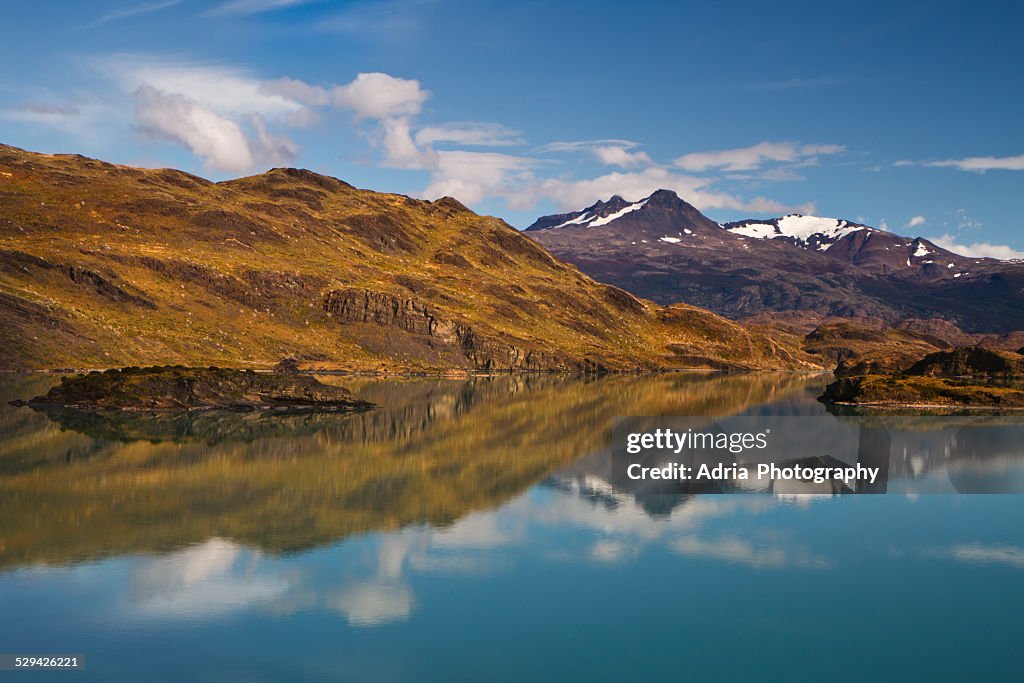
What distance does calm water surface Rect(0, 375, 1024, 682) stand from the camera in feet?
83.0

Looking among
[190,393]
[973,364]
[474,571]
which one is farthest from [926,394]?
[474,571]

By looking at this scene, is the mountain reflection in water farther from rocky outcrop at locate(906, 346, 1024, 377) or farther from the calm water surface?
rocky outcrop at locate(906, 346, 1024, 377)

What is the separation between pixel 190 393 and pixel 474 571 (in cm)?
7594

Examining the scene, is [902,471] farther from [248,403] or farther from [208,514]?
[248,403]

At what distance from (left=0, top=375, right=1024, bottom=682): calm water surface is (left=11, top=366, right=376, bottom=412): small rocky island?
96.9 ft

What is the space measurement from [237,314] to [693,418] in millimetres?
128274

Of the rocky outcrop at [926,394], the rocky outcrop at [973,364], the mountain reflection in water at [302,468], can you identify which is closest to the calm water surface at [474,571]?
the mountain reflection in water at [302,468]

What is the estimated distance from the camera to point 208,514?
143ft

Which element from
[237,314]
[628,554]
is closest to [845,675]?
[628,554]

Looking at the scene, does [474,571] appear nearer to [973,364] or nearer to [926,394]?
[926,394]

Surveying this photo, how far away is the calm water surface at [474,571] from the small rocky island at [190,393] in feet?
96.9

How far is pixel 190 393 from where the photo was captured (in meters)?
101

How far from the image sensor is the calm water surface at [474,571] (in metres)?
25.3

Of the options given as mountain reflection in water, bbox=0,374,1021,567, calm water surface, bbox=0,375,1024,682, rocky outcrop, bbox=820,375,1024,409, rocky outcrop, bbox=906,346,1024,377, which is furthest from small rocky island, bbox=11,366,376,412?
rocky outcrop, bbox=906,346,1024,377
